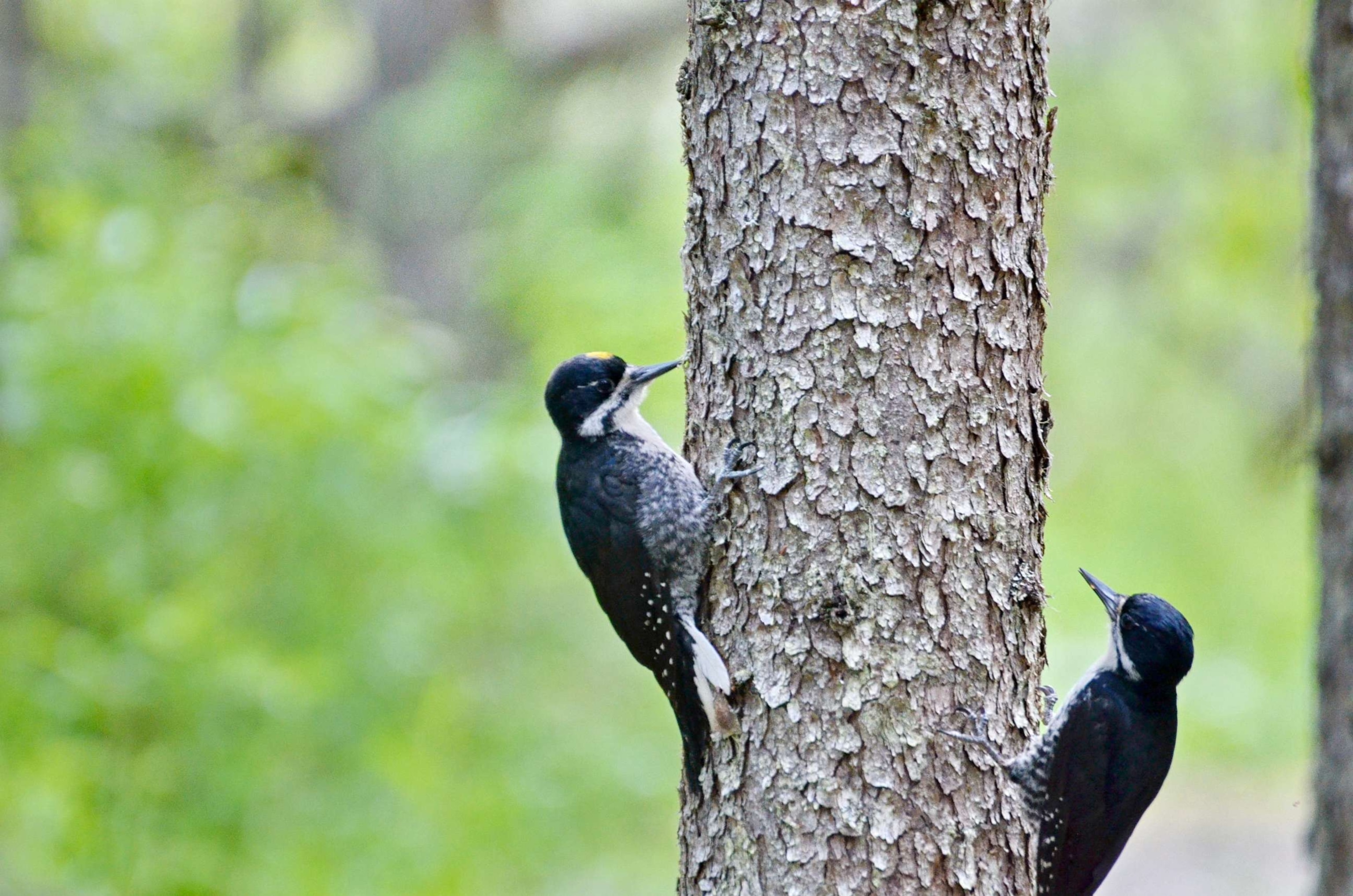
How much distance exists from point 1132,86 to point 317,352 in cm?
486

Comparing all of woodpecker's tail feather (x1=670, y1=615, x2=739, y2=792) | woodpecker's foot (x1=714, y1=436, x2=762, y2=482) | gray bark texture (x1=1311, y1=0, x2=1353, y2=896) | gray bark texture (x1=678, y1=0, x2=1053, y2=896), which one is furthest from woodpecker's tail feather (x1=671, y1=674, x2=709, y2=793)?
gray bark texture (x1=1311, y1=0, x2=1353, y2=896)

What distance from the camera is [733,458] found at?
2537 millimetres

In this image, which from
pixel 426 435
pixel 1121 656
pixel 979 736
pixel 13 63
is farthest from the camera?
pixel 13 63

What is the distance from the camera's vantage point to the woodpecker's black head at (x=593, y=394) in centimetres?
308

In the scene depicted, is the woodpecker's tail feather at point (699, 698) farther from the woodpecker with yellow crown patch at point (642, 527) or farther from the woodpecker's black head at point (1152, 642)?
the woodpecker's black head at point (1152, 642)

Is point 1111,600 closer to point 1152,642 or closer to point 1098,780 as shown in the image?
point 1152,642

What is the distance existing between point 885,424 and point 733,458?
326 millimetres

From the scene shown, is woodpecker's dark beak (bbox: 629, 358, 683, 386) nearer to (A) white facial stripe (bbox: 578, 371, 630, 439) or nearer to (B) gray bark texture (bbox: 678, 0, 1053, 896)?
(A) white facial stripe (bbox: 578, 371, 630, 439)

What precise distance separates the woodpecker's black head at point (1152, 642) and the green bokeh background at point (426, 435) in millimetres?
520

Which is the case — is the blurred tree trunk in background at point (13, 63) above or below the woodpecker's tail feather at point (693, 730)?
above

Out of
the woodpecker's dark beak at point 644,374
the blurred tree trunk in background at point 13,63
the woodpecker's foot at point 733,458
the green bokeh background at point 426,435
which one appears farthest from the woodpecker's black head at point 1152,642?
the blurred tree trunk in background at point 13,63

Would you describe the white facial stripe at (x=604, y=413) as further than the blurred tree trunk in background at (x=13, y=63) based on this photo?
No

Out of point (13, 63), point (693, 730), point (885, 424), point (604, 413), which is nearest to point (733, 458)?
point (885, 424)

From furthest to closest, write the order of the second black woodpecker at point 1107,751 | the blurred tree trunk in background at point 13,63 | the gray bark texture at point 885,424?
the blurred tree trunk in background at point 13,63
the second black woodpecker at point 1107,751
the gray bark texture at point 885,424
